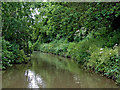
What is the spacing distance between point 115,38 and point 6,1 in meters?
6.00

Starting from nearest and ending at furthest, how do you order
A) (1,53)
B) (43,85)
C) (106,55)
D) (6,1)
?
1. (43,85)
2. (106,55)
3. (1,53)
4. (6,1)

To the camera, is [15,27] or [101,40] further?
[101,40]

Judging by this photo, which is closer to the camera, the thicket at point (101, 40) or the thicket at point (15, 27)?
the thicket at point (101, 40)

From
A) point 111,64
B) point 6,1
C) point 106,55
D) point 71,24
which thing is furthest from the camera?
point 71,24

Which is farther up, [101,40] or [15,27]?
[15,27]

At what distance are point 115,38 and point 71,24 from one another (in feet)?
17.3

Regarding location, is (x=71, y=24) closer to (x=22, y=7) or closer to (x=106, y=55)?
(x=22, y=7)

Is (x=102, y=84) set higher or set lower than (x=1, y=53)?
lower

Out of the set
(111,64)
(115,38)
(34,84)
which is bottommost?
(34,84)

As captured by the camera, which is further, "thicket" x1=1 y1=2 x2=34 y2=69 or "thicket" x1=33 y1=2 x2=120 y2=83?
"thicket" x1=1 y1=2 x2=34 y2=69

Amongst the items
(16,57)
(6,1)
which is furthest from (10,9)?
(16,57)

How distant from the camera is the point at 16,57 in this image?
7.07 meters

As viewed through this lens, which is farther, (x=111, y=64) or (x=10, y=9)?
(x=10, y=9)

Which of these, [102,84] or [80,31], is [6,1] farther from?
[80,31]
